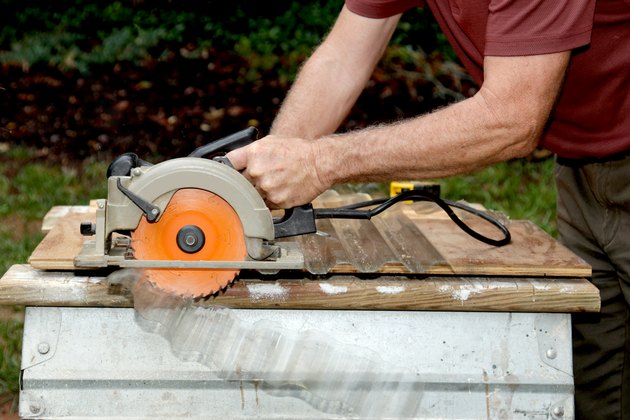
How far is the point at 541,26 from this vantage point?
185 cm

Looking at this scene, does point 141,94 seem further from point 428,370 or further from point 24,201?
point 428,370

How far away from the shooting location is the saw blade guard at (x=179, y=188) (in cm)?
178

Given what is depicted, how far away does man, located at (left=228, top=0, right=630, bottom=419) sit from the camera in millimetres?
1892

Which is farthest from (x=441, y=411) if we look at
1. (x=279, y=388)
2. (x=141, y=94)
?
(x=141, y=94)

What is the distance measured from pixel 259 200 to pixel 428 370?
1.64 feet

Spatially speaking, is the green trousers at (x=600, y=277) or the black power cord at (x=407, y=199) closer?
the black power cord at (x=407, y=199)

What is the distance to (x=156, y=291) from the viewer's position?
1834 millimetres

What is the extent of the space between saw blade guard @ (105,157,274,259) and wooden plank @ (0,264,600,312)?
13 cm

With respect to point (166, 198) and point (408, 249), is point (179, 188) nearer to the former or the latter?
point (166, 198)

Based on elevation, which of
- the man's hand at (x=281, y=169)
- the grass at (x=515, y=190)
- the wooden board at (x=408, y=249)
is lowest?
the grass at (x=515, y=190)

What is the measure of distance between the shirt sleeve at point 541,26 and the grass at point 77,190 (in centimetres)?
260

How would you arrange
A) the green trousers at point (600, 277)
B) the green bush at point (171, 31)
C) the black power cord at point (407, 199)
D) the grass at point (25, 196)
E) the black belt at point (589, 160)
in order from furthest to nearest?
the green bush at point (171, 31)
the grass at point (25, 196)
the green trousers at point (600, 277)
the black belt at point (589, 160)
the black power cord at point (407, 199)

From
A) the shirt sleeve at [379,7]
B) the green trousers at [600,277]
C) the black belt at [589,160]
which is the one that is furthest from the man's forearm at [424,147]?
the shirt sleeve at [379,7]

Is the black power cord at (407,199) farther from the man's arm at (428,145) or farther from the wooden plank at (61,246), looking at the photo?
the wooden plank at (61,246)
